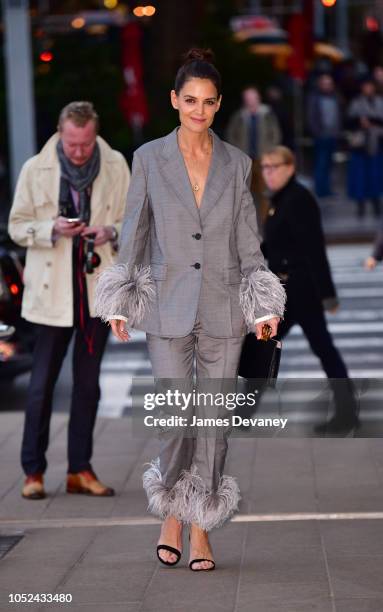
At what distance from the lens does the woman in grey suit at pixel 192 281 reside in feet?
18.9

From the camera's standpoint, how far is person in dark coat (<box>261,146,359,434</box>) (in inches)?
343

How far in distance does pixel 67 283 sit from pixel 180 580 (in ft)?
6.93

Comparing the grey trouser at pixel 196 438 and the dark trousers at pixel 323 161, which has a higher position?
the grey trouser at pixel 196 438

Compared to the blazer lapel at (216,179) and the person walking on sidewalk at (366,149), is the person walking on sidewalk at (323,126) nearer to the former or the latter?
the person walking on sidewalk at (366,149)

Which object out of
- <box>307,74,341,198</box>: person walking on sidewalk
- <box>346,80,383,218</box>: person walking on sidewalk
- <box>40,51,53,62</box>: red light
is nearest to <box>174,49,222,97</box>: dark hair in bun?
<box>346,80,383,218</box>: person walking on sidewalk

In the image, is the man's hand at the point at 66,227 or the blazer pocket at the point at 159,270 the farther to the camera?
the man's hand at the point at 66,227

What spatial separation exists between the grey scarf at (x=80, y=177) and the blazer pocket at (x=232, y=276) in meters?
1.64

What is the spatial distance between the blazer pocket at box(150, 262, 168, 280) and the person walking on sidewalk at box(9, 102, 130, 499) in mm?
1388

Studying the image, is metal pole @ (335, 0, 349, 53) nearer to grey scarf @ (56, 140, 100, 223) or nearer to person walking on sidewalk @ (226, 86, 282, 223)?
person walking on sidewalk @ (226, 86, 282, 223)

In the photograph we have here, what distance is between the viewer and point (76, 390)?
7375 mm

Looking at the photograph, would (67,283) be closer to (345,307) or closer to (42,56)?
(345,307)

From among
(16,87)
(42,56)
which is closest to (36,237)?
(16,87)

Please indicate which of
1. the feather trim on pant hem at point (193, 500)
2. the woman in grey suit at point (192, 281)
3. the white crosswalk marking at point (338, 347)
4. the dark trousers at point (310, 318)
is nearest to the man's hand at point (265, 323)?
Answer: the woman in grey suit at point (192, 281)

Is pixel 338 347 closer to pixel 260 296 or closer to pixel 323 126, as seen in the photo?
pixel 260 296
